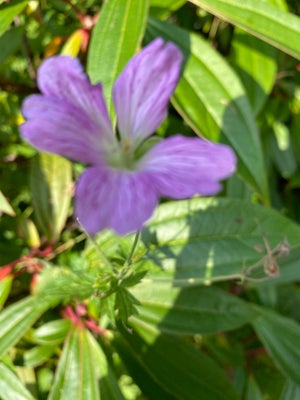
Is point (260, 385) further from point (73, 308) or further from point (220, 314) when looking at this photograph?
point (73, 308)

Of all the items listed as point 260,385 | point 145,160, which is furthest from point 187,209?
point 260,385

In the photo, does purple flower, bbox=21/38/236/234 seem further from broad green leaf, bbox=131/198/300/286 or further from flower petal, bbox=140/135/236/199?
broad green leaf, bbox=131/198/300/286

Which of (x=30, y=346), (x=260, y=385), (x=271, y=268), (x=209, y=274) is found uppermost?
Result: (x=271, y=268)

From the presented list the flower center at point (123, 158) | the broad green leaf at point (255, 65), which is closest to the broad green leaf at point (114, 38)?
the flower center at point (123, 158)

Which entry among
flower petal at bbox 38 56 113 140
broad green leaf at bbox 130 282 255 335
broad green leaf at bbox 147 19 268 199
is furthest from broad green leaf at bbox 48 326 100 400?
flower petal at bbox 38 56 113 140

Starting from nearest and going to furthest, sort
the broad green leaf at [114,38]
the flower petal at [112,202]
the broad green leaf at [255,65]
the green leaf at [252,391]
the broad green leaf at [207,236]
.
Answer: the flower petal at [112,202], the broad green leaf at [114,38], the broad green leaf at [207,236], the broad green leaf at [255,65], the green leaf at [252,391]

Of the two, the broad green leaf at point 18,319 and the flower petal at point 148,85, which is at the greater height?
the flower petal at point 148,85

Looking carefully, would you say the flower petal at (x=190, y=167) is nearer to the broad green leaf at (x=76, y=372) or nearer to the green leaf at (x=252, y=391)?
the broad green leaf at (x=76, y=372)
